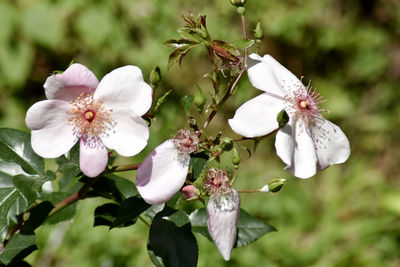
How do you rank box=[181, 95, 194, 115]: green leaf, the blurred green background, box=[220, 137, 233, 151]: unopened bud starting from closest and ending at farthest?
box=[220, 137, 233, 151]: unopened bud
box=[181, 95, 194, 115]: green leaf
the blurred green background

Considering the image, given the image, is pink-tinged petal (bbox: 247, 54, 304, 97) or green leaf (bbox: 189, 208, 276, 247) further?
green leaf (bbox: 189, 208, 276, 247)

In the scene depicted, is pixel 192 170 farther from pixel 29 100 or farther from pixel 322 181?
pixel 29 100

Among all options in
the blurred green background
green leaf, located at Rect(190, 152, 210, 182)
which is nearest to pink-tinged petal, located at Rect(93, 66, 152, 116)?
green leaf, located at Rect(190, 152, 210, 182)

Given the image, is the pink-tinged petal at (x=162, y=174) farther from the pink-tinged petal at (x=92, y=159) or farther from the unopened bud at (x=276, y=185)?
the unopened bud at (x=276, y=185)

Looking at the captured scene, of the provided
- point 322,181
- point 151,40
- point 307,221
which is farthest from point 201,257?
point 151,40

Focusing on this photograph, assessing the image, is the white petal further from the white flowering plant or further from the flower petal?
the flower petal

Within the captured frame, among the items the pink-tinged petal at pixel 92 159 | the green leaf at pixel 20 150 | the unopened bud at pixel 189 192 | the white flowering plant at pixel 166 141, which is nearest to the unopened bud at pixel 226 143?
the white flowering plant at pixel 166 141
